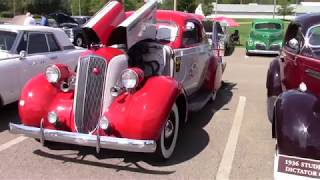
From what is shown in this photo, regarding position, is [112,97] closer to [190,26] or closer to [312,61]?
[312,61]

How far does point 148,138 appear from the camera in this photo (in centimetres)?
519

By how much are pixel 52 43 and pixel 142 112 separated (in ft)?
14.1

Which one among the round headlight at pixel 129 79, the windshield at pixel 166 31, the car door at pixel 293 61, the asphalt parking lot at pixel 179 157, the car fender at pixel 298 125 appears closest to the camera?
the car fender at pixel 298 125

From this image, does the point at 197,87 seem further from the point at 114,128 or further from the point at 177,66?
the point at 114,128

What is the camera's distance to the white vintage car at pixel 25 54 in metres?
7.48

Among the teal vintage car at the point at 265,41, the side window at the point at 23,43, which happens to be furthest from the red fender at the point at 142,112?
the teal vintage car at the point at 265,41

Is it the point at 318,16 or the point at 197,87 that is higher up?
the point at 318,16

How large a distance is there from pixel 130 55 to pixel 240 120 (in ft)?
8.66

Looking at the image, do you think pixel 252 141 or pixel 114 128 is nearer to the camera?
pixel 114 128

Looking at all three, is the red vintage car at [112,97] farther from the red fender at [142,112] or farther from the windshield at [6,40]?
the windshield at [6,40]

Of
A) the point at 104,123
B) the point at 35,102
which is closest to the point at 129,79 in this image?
the point at 104,123

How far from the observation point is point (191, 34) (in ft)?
26.7

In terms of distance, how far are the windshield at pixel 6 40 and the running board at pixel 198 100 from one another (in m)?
3.29

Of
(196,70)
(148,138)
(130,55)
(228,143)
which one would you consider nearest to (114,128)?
(148,138)
